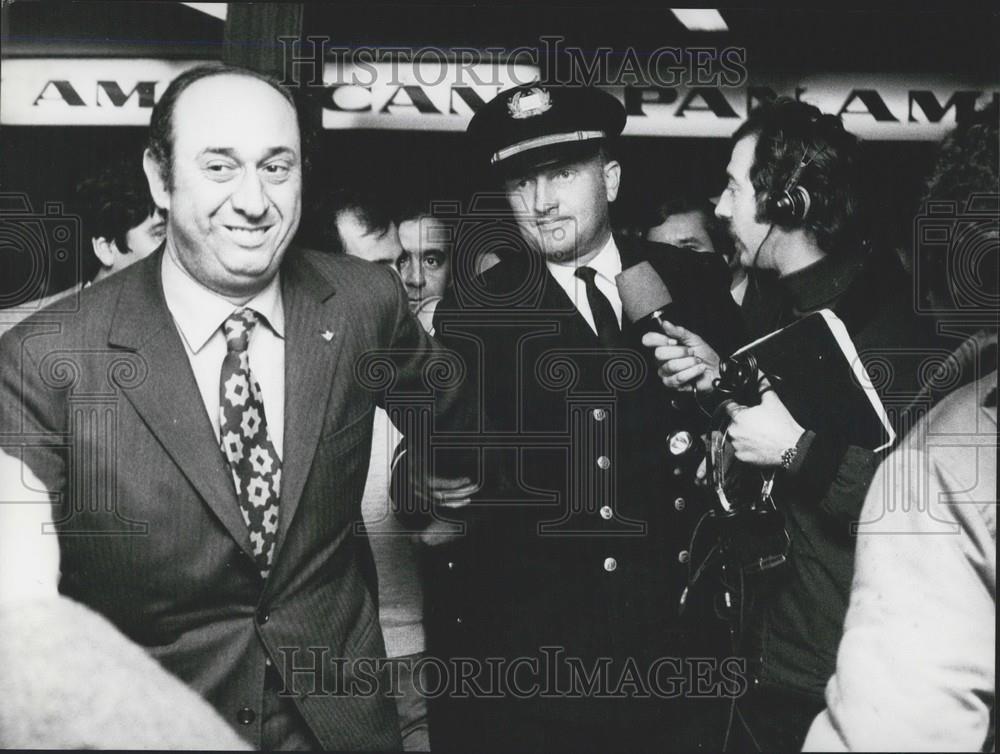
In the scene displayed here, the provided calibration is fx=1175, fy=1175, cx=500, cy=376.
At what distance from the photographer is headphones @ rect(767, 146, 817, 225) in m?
3.72

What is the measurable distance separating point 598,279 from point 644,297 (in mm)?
162

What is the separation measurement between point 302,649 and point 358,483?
532 millimetres

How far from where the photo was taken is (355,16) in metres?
3.82

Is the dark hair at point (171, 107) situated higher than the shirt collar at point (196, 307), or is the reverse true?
the dark hair at point (171, 107)

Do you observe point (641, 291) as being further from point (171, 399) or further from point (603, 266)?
point (171, 399)

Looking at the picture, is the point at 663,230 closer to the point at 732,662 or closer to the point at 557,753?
the point at 732,662

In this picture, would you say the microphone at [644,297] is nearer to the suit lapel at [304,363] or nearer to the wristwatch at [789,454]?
the wristwatch at [789,454]

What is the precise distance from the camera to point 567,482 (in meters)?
3.73

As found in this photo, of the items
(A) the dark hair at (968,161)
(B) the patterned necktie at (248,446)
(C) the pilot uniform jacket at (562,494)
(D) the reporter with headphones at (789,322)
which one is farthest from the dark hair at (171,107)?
(A) the dark hair at (968,161)

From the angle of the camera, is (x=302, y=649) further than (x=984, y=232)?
No

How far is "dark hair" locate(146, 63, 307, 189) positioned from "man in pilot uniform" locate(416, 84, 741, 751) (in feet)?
2.16

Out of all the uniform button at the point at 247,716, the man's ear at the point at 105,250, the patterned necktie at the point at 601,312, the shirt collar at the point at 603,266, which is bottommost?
the uniform button at the point at 247,716

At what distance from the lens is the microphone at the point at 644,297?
3.73m

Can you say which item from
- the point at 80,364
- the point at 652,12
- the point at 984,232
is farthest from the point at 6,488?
the point at 984,232
